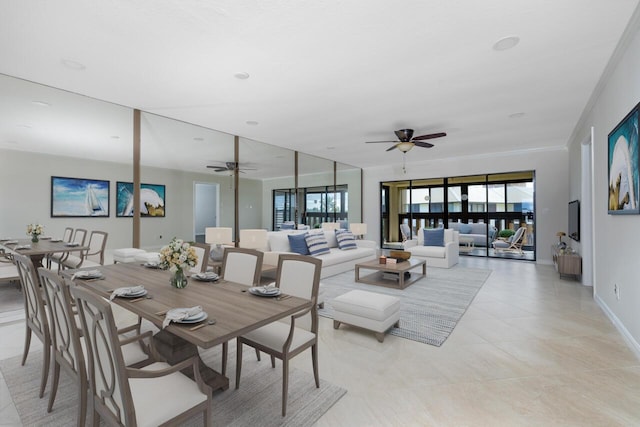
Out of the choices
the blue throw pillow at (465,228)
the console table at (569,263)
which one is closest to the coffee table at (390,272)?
the console table at (569,263)

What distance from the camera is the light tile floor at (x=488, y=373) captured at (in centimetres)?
182

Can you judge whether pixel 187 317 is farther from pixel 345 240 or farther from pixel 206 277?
pixel 345 240

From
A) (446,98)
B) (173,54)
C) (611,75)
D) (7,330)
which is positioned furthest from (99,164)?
(611,75)

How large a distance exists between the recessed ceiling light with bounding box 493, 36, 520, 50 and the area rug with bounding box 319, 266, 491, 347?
2762mm

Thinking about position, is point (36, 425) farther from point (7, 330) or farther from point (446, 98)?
point (446, 98)

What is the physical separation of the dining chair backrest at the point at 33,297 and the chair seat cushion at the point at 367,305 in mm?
2290

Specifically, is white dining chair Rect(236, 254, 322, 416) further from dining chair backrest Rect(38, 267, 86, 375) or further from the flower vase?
dining chair backrest Rect(38, 267, 86, 375)

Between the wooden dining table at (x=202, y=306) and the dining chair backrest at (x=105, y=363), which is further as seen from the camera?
the wooden dining table at (x=202, y=306)

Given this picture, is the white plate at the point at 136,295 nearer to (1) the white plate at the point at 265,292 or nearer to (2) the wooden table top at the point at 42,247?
(1) the white plate at the point at 265,292

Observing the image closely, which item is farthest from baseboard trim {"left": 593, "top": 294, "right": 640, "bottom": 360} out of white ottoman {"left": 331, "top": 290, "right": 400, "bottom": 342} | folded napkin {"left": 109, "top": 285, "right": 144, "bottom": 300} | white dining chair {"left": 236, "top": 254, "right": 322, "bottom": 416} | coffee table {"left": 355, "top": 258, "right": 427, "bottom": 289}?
folded napkin {"left": 109, "top": 285, "right": 144, "bottom": 300}

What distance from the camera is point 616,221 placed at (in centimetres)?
315

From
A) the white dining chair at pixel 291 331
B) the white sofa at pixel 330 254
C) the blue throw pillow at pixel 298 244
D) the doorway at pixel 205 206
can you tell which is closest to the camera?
the white dining chair at pixel 291 331

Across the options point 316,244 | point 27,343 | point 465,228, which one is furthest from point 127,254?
point 465,228

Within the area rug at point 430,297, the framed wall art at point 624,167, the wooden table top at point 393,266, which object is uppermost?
the framed wall art at point 624,167
